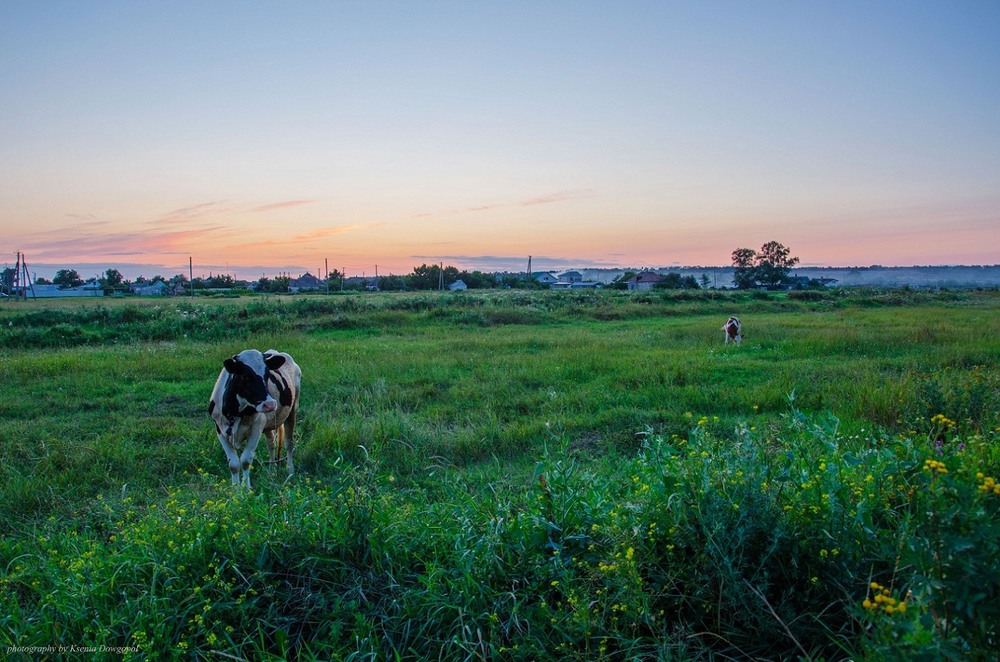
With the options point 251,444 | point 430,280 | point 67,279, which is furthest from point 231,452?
point 67,279

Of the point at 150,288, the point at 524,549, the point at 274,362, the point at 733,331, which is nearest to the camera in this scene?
the point at 524,549

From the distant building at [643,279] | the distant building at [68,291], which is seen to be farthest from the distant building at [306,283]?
the distant building at [643,279]

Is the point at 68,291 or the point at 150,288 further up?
the point at 150,288

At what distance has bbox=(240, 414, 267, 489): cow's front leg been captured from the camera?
5797mm

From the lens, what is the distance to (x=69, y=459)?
6.06m

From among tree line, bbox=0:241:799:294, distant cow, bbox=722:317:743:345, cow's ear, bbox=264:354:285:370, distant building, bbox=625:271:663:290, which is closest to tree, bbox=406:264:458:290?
tree line, bbox=0:241:799:294

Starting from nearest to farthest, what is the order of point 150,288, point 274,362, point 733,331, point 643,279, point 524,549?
point 524,549 → point 274,362 → point 733,331 → point 150,288 → point 643,279

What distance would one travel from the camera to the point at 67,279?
76188mm

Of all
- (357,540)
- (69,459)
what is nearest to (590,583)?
(357,540)

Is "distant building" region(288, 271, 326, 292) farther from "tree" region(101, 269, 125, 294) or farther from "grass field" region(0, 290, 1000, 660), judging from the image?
"grass field" region(0, 290, 1000, 660)

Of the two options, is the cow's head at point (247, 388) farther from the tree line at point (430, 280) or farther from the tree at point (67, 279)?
the tree at point (67, 279)

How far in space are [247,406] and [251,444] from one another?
0.39 metres

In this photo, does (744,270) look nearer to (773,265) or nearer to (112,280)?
(773,265)

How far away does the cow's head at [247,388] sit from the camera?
19.2 feet
